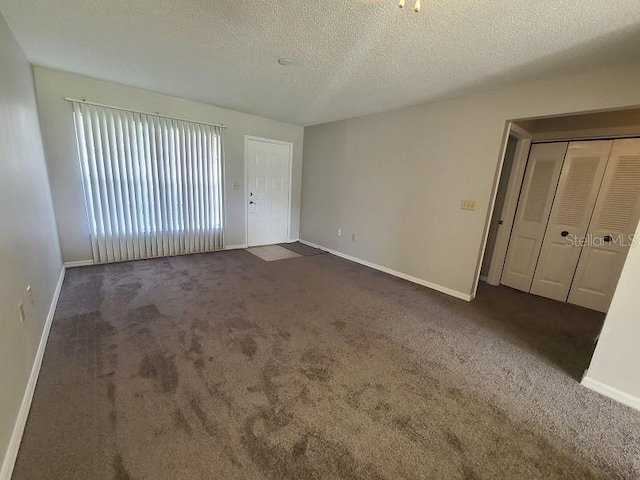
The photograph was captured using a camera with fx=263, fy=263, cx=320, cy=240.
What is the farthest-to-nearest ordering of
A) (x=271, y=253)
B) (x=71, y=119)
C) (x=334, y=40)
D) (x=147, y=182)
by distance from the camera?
(x=271, y=253)
(x=147, y=182)
(x=71, y=119)
(x=334, y=40)

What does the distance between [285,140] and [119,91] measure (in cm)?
264

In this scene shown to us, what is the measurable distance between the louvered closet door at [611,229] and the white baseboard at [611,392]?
1696mm

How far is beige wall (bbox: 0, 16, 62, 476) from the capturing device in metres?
1.37

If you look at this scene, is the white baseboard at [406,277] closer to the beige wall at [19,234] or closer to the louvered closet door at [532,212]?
the louvered closet door at [532,212]

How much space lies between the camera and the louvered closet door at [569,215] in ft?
10.1

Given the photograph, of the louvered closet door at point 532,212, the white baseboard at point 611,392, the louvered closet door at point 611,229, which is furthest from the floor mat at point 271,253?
the louvered closet door at point 611,229

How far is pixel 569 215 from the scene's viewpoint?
328cm

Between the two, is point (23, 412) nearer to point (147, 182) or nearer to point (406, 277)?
point (147, 182)

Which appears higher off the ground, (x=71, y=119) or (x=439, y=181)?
(x=71, y=119)

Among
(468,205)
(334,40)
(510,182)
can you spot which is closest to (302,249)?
(468,205)

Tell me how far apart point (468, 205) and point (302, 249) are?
3044mm

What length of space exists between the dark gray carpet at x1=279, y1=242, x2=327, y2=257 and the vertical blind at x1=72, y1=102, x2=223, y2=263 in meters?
1.50

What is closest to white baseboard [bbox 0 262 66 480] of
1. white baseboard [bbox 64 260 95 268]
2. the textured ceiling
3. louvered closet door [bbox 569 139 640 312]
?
white baseboard [bbox 64 260 95 268]

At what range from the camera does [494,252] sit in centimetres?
391
